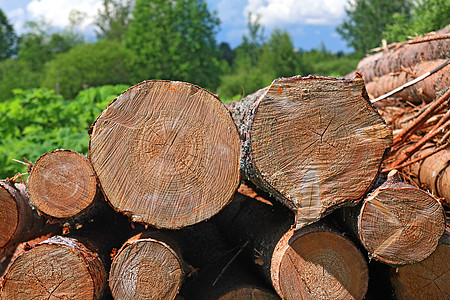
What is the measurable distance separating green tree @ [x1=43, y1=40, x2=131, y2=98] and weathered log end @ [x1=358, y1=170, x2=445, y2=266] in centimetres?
2104

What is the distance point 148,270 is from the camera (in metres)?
2.02

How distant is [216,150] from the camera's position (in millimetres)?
2004

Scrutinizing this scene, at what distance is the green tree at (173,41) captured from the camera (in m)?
23.0

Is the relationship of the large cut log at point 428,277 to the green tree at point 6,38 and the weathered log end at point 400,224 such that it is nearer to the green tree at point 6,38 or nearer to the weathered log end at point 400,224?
the weathered log end at point 400,224

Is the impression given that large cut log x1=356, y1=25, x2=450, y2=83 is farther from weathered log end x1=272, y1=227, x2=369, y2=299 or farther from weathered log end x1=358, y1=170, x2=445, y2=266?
weathered log end x1=272, y1=227, x2=369, y2=299

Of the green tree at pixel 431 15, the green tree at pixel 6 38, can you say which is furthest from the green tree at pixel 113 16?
the green tree at pixel 431 15

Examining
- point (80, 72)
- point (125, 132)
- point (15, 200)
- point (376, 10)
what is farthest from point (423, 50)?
point (376, 10)

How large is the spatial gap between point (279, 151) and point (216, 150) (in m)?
0.33

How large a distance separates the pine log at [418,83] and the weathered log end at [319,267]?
1.46 metres

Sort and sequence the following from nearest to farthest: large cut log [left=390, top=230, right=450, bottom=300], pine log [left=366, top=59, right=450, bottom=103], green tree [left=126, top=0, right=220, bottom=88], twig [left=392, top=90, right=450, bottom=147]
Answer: large cut log [left=390, top=230, right=450, bottom=300], twig [left=392, top=90, right=450, bottom=147], pine log [left=366, top=59, right=450, bottom=103], green tree [left=126, top=0, right=220, bottom=88]

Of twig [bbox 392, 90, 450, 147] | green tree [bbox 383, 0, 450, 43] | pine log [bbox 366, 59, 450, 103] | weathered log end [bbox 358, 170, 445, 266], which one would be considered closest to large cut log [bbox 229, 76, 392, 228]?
weathered log end [bbox 358, 170, 445, 266]

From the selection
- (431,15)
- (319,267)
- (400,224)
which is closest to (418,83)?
(400,224)

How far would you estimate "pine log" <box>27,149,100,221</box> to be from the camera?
6.95 ft

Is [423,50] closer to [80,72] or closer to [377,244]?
[377,244]
